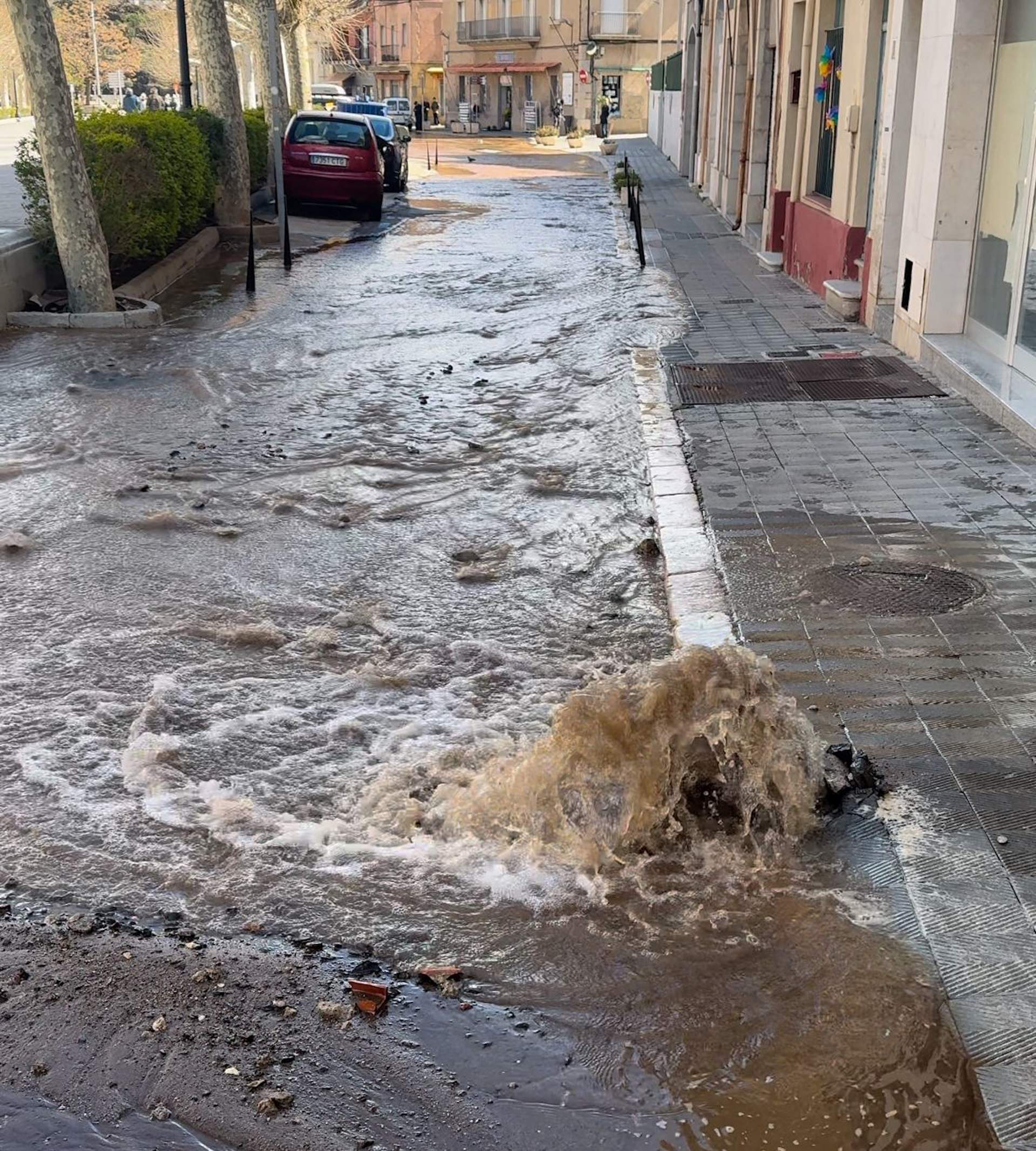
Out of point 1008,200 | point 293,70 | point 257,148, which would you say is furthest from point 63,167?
point 293,70

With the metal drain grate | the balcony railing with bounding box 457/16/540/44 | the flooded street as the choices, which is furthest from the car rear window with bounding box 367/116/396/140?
the balcony railing with bounding box 457/16/540/44

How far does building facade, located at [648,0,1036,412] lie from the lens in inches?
378

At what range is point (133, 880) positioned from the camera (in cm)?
416

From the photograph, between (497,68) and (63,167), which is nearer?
(63,167)

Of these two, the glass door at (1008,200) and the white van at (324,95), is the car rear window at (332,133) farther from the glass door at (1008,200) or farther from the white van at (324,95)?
the white van at (324,95)

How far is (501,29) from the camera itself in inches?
3086

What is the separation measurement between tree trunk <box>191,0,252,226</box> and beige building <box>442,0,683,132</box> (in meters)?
47.4

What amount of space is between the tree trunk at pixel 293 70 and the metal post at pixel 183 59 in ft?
36.6

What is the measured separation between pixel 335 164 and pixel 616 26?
176 ft

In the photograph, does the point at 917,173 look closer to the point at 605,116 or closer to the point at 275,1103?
the point at 275,1103

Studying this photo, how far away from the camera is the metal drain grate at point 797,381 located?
9914 millimetres

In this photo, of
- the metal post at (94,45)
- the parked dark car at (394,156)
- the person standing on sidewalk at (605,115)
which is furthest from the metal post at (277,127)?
the metal post at (94,45)

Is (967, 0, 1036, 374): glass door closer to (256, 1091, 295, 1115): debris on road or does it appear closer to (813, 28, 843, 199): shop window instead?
(813, 28, 843, 199): shop window

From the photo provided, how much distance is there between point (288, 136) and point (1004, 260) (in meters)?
17.6
